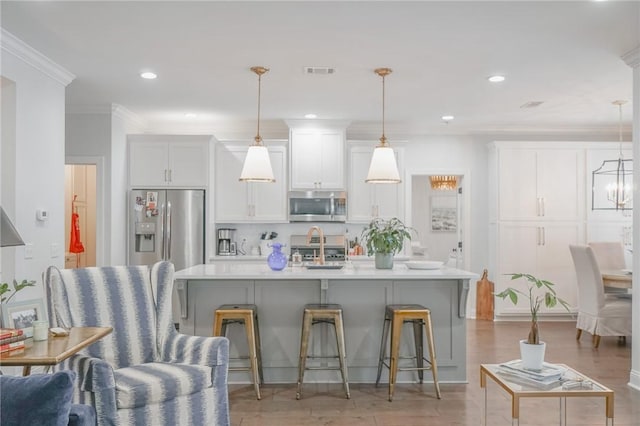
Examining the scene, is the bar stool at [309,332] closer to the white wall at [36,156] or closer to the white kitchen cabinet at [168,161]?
the white wall at [36,156]

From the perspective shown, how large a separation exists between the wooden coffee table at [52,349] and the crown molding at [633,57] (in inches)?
165

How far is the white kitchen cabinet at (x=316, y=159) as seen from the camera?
22.5 ft

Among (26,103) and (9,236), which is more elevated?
(26,103)

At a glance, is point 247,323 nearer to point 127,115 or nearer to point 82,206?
point 127,115

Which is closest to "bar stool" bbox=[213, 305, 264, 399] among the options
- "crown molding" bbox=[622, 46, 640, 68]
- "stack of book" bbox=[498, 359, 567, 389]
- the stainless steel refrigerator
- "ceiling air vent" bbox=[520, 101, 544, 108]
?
"stack of book" bbox=[498, 359, 567, 389]

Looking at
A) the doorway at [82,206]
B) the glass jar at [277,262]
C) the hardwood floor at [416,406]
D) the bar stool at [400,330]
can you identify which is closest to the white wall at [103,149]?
the doorway at [82,206]

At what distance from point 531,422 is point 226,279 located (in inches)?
93.3

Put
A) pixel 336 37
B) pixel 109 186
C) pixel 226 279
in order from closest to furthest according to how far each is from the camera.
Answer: pixel 336 37 → pixel 226 279 → pixel 109 186

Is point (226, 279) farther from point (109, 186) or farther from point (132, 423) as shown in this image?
point (109, 186)

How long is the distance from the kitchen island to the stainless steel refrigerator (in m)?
2.19

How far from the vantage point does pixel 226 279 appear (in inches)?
164

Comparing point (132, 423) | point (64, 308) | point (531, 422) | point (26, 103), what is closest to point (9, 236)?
point (64, 308)

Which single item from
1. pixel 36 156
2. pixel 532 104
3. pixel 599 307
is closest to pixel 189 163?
pixel 36 156

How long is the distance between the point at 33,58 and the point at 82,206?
3.40 metres
